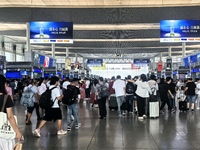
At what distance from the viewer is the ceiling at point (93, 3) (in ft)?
59.8

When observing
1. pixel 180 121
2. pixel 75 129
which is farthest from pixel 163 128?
pixel 75 129

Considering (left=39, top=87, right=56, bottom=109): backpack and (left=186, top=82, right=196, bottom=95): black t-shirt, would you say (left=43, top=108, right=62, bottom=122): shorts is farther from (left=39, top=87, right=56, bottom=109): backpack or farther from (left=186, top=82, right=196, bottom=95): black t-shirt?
(left=186, top=82, right=196, bottom=95): black t-shirt

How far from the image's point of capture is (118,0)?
58.4ft

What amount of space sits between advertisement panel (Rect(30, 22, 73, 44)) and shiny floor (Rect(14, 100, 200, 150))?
22.2 ft

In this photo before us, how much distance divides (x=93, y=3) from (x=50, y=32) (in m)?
3.69

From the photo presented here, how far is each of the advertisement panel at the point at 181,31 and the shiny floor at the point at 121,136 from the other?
6.51 metres

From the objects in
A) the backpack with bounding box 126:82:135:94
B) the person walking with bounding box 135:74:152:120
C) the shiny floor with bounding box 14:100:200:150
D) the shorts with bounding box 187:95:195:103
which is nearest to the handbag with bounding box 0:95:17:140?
the shiny floor with bounding box 14:100:200:150

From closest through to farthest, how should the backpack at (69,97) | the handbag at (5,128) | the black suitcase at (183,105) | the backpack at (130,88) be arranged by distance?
the handbag at (5,128)
the backpack at (69,97)
the backpack at (130,88)
the black suitcase at (183,105)

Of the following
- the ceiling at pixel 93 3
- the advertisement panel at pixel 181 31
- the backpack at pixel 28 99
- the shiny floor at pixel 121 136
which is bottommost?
the shiny floor at pixel 121 136

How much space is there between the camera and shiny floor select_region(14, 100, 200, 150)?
705 cm

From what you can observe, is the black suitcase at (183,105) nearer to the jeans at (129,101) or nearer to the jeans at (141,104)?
the jeans at (129,101)

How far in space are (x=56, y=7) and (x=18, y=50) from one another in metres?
25.9

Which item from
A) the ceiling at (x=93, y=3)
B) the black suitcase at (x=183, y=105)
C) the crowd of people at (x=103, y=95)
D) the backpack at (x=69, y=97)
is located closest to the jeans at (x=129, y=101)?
the crowd of people at (x=103, y=95)

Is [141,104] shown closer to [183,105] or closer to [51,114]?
[183,105]
